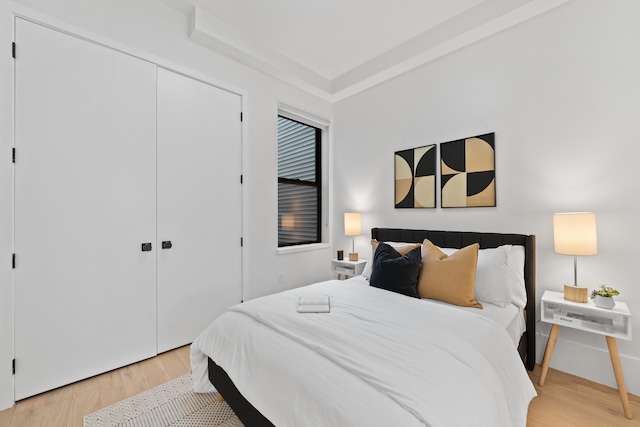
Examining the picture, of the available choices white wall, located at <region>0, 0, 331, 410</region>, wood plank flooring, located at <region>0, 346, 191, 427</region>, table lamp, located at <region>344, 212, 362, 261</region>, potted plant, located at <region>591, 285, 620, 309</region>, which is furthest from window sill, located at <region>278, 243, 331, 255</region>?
potted plant, located at <region>591, 285, 620, 309</region>

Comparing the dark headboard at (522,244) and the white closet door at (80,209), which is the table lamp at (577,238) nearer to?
the dark headboard at (522,244)

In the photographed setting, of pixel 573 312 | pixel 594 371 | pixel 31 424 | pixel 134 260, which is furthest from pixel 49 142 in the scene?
pixel 594 371

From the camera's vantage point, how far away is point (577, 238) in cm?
192

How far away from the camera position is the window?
3.65 m

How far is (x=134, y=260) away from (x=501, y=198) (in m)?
3.19

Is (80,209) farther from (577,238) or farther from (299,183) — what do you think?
(577,238)

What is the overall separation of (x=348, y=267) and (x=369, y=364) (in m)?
2.33

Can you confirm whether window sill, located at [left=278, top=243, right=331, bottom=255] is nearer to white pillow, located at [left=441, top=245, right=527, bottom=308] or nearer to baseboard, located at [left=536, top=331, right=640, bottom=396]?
white pillow, located at [left=441, top=245, right=527, bottom=308]

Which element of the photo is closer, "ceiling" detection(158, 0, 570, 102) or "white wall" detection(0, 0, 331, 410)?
"white wall" detection(0, 0, 331, 410)

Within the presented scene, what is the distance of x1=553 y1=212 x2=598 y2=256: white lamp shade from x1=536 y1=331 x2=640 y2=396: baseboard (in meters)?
0.74

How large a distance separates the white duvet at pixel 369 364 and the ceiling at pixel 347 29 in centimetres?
244

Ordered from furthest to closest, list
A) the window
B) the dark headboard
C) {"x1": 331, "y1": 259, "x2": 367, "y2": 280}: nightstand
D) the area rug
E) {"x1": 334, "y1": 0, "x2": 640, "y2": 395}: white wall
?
1. the window
2. {"x1": 331, "y1": 259, "x2": 367, "y2": 280}: nightstand
3. the dark headboard
4. {"x1": 334, "y1": 0, "x2": 640, "y2": 395}: white wall
5. the area rug

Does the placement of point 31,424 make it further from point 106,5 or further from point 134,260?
point 106,5

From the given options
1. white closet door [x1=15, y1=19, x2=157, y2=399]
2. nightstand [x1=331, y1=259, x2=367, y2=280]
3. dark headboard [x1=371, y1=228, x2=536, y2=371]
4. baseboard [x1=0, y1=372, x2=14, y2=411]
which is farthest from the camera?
nightstand [x1=331, y1=259, x2=367, y2=280]
